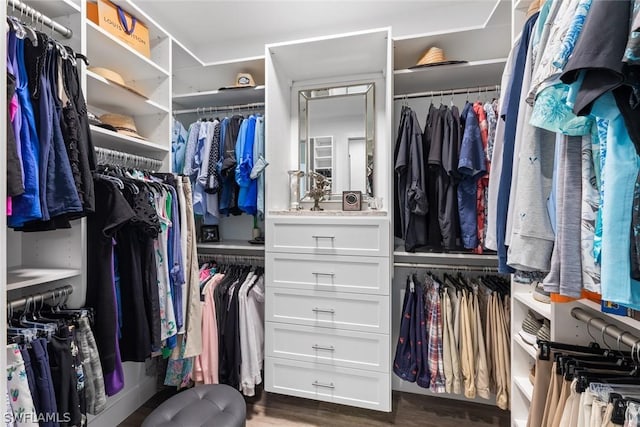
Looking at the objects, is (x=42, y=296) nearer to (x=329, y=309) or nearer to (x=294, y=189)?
(x=329, y=309)

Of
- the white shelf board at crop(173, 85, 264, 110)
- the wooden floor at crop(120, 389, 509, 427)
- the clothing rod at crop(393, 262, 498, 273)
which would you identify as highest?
the white shelf board at crop(173, 85, 264, 110)

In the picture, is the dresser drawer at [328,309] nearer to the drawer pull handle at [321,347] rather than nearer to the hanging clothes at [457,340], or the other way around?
the drawer pull handle at [321,347]

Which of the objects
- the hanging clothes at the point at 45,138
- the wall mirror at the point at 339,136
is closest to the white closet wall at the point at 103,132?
the hanging clothes at the point at 45,138

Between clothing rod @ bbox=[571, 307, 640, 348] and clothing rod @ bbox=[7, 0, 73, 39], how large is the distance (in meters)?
2.27

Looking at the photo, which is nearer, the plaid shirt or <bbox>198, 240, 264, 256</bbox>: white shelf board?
the plaid shirt

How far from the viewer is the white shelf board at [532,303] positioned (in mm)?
1220

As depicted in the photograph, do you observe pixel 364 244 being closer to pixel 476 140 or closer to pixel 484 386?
pixel 476 140

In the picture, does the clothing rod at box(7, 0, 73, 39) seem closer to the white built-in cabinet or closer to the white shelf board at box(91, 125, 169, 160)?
the white shelf board at box(91, 125, 169, 160)

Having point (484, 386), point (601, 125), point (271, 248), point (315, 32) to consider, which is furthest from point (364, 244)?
point (315, 32)

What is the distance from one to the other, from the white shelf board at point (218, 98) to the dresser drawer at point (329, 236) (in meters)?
0.99

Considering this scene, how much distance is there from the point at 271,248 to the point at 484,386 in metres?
1.40

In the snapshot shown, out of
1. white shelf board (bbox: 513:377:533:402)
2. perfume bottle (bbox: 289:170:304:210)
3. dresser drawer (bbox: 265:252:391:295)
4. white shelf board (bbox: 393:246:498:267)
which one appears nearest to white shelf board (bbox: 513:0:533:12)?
white shelf board (bbox: 393:246:498:267)

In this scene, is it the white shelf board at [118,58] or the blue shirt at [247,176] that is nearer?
the white shelf board at [118,58]

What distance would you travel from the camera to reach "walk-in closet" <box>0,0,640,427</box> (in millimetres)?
712
